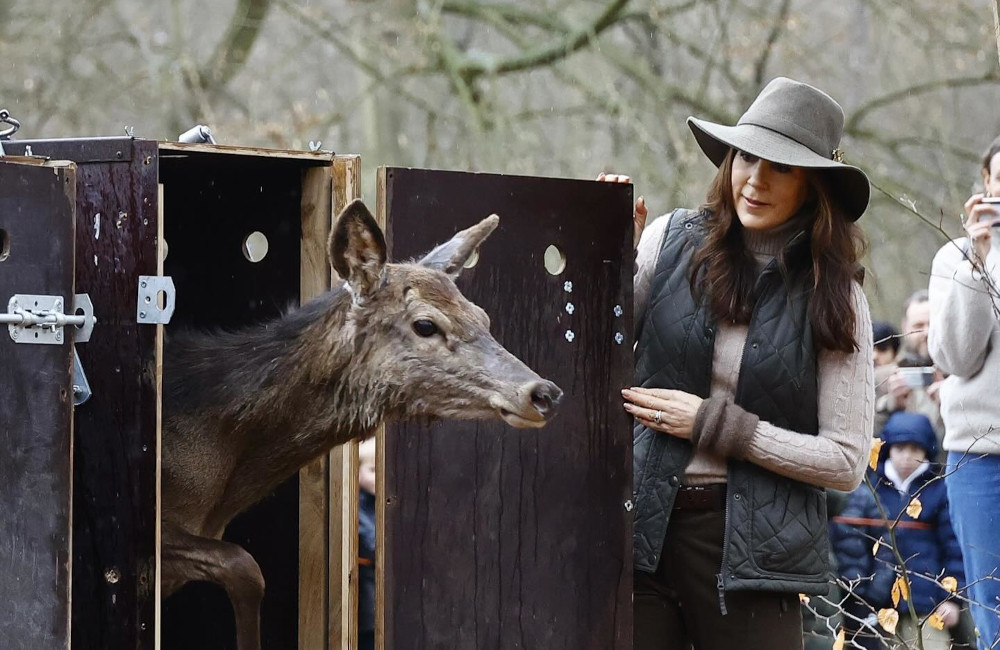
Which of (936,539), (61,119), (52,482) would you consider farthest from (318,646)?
(61,119)

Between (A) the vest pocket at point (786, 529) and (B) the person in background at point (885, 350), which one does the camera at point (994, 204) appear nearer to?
(A) the vest pocket at point (786, 529)

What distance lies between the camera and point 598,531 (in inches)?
160

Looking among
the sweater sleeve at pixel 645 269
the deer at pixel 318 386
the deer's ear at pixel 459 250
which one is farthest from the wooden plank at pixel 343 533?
the sweater sleeve at pixel 645 269

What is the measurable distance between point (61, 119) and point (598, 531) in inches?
382

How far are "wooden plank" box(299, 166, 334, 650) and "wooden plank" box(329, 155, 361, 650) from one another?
32 millimetres

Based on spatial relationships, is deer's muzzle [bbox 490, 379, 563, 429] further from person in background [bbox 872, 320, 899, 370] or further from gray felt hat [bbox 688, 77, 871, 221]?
person in background [bbox 872, 320, 899, 370]

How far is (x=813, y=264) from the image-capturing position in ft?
13.0

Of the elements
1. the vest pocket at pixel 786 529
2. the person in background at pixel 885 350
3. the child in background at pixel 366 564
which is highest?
the person in background at pixel 885 350

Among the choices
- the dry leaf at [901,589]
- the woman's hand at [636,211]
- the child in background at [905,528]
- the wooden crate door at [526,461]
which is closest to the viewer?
the wooden crate door at [526,461]

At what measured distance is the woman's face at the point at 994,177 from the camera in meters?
4.82

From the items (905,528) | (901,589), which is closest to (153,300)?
(901,589)

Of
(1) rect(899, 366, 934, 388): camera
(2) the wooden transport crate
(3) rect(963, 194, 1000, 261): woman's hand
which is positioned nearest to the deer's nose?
(2) the wooden transport crate

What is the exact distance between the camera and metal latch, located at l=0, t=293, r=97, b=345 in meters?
3.21

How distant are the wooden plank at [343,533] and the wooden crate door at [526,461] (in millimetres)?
296
